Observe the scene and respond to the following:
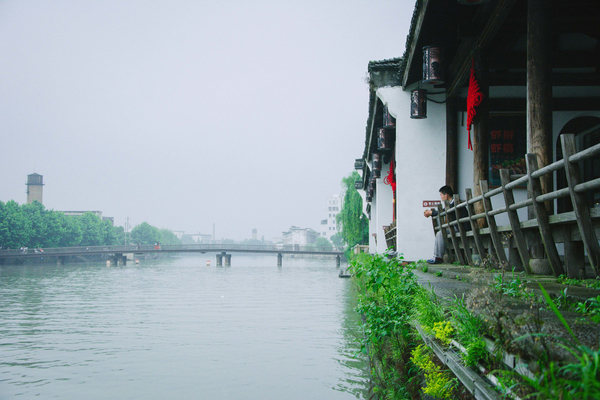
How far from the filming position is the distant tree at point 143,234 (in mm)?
88875

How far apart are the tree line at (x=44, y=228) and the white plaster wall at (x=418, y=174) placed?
51.9 metres

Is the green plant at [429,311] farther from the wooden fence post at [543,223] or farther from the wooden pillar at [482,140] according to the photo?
the wooden pillar at [482,140]

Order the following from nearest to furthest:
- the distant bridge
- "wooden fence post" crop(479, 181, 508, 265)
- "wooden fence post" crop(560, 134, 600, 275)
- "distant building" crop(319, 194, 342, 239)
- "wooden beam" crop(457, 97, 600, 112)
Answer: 1. "wooden fence post" crop(560, 134, 600, 275)
2. "wooden fence post" crop(479, 181, 508, 265)
3. "wooden beam" crop(457, 97, 600, 112)
4. the distant bridge
5. "distant building" crop(319, 194, 342, 239)

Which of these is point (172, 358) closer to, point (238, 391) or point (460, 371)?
point (238, 391)

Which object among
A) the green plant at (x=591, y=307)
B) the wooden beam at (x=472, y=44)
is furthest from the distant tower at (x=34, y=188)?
the green plant at (x=591, y=307)

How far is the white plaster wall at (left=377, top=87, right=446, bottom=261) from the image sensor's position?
24.1 feet

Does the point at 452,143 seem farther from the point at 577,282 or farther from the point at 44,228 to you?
the point at 44,228

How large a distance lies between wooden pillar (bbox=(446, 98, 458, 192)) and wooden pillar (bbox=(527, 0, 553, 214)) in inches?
126

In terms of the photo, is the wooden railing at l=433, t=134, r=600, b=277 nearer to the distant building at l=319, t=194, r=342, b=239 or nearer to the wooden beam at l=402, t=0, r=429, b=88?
the wooden beam at l=402, t=0, r=429, b=88

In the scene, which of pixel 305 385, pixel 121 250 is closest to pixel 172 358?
pixel 305 385

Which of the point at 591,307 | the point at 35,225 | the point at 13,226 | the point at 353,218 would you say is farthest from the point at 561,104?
the point at 35,225

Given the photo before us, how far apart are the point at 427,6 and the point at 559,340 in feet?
14.3

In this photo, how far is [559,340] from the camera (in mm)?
1397

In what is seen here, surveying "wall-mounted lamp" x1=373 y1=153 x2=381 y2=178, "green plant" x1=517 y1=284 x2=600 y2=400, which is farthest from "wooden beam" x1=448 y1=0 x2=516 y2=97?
"wall-mounted lamp" x1=373 y1=153 x2=381 y2=178
